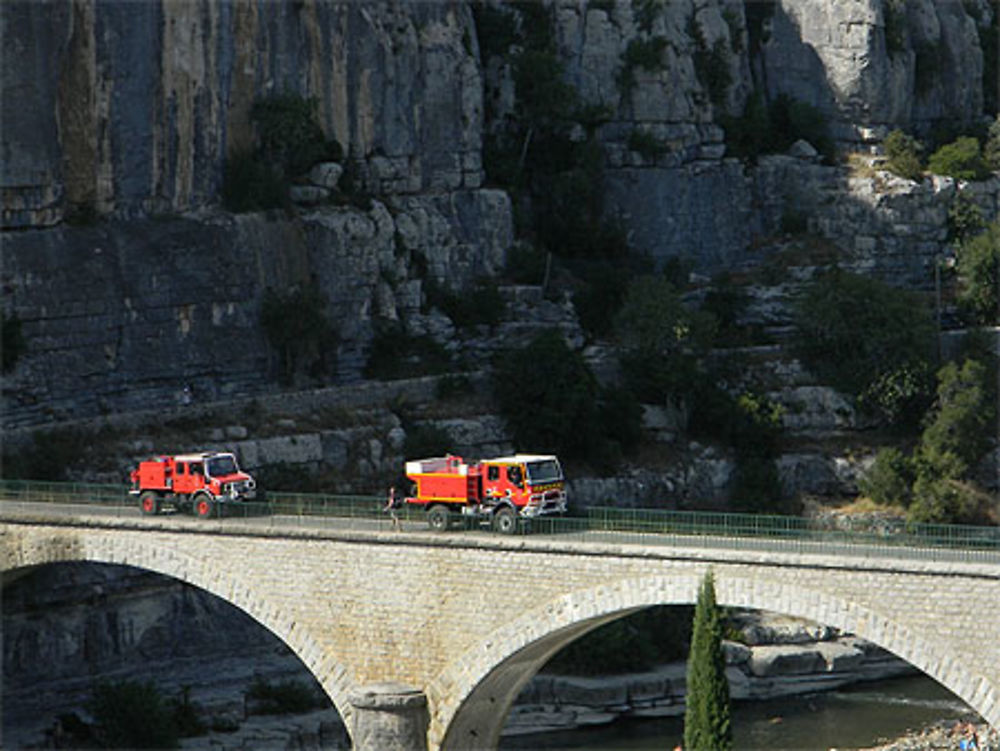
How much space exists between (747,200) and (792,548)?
150 ft

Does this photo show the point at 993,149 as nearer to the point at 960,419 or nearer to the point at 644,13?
the point at 644,13

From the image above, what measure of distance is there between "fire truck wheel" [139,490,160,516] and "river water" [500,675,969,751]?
11.1 meters

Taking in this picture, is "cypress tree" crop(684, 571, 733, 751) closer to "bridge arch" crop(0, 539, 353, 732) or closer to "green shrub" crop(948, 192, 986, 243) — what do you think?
"bridge arch" crop(0, 539, 353, 732)

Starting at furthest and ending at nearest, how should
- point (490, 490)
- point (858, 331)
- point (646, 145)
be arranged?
point (646, 145), point (858, 331), point (490, 490)

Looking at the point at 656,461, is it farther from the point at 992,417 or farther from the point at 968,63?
the point at 968,63

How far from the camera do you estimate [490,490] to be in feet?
168

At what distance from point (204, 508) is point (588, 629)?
9756mm

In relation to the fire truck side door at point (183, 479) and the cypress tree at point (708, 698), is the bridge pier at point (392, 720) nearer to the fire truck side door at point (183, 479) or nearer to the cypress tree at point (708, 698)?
the cypress tree at point (708, 698)

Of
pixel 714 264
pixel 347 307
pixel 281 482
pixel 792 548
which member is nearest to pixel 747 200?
pixel 714 264

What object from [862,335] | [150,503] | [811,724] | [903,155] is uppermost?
[903,155]

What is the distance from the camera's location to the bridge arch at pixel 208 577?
50156 millimetres

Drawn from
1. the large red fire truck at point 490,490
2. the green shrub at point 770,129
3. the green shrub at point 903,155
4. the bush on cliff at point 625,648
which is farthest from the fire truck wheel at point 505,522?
the green shrub at point 903,155

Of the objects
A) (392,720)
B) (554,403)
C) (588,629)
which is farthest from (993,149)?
(392,720)

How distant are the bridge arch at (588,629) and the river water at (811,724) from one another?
457 inches
